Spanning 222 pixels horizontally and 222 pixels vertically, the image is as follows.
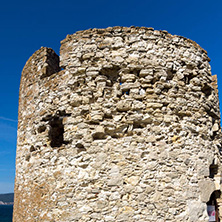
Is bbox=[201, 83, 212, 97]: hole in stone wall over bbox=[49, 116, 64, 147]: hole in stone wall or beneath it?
over

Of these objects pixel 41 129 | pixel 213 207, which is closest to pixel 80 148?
pixel 41 129

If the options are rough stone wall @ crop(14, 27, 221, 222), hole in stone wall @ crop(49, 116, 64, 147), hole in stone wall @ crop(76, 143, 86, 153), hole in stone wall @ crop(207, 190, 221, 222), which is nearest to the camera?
rough stone wall @ crop(14, 27, 221, 222)

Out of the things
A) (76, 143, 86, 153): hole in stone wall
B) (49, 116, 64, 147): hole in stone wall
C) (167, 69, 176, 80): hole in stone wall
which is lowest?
(76, 143, 86, 153): hole in stone wall

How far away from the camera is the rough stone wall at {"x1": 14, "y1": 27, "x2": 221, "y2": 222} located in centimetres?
432

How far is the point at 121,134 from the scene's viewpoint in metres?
4.61

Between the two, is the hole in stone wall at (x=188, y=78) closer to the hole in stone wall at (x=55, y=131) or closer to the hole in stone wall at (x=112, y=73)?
the hole in stone wall at (x=112, y=73)

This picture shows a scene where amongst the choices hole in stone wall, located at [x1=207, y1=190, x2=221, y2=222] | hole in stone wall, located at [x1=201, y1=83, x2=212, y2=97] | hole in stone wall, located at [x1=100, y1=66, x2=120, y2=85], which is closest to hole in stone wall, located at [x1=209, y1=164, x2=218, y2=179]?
hole in stone wall, located at [x1=207, y1=190, x2=221, y2=222]

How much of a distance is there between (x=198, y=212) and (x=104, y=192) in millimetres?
1725

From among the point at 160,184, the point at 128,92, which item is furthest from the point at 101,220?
the point at 128,92

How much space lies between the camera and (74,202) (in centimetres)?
434

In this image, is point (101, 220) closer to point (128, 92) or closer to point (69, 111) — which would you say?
point (69, 111)

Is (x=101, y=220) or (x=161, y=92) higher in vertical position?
(x=161, y=92)

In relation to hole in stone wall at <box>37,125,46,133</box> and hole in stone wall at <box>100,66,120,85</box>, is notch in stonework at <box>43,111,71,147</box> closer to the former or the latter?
hole in stone wall at <box>37,125,46,133</box>

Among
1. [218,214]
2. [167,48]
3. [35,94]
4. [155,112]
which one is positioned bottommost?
[218,214]
